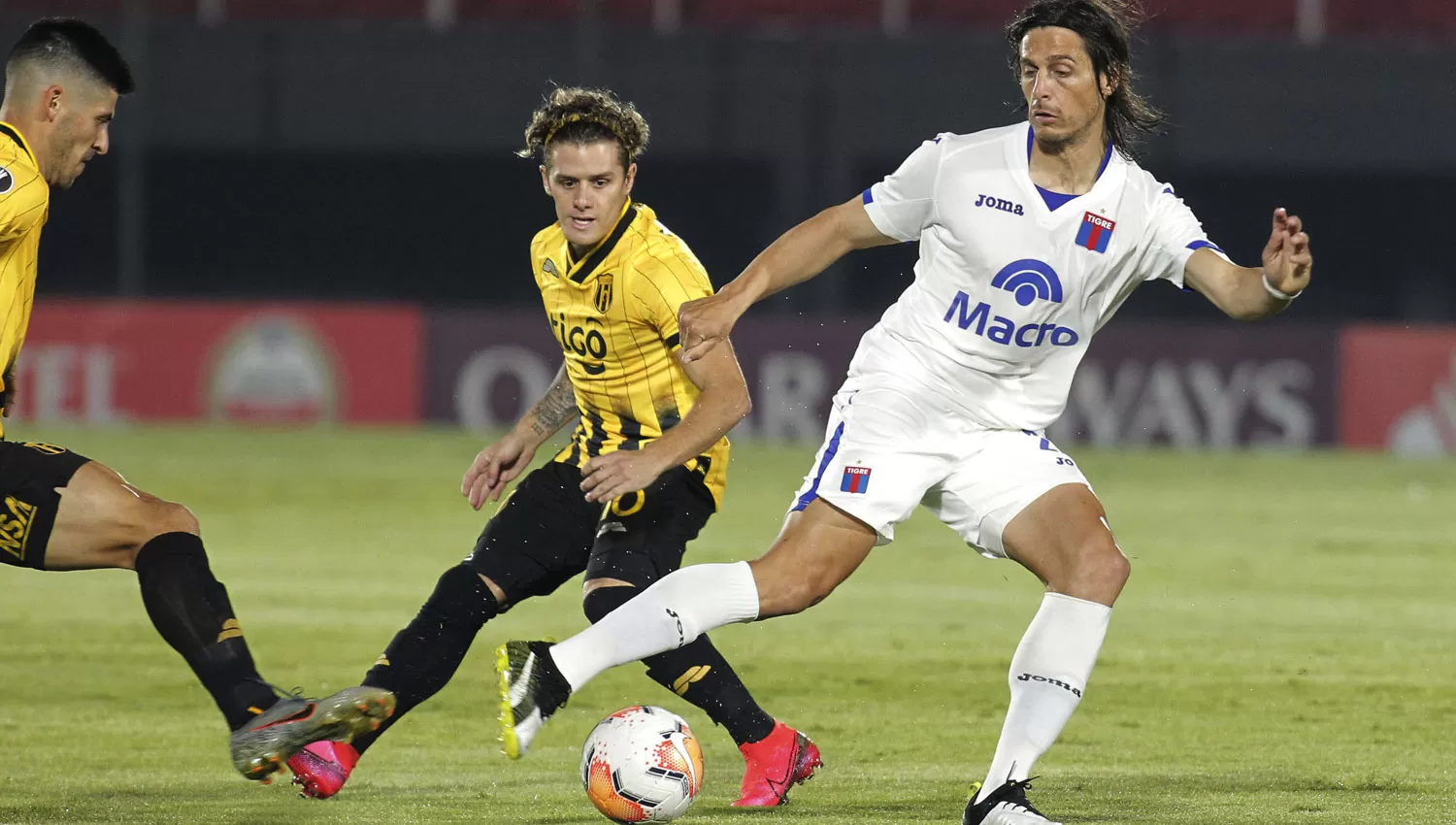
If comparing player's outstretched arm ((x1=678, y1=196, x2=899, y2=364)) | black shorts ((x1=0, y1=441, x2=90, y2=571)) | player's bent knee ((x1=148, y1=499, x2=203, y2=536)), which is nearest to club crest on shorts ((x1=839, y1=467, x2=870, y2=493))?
player's outstretched arm ((x1=678, y1=196, x2=899, y2=364))

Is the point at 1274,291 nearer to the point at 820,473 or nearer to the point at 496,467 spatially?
the point at 820,473

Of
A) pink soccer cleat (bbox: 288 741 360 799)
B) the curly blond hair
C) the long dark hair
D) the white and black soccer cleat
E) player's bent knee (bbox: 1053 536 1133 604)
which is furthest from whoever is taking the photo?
the curly blond hair

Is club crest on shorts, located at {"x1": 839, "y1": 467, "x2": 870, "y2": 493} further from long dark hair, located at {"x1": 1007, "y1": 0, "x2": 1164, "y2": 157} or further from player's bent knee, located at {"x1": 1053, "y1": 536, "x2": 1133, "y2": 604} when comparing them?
long dark hair, located at {"x1": 1007, "y1": 0, "x2": 1164, "y2": 157}

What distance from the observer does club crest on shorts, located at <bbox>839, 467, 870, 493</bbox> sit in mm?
5309

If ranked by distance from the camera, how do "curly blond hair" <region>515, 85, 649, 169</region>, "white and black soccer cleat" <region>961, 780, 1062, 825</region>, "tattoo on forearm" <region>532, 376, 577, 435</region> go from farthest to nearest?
"tattoo on forearm" <region>532, 376, 577, 435</region>
"curly blond hair" <region>515, 85, 649, 169</region>
"white and black soccer cleat" <region>961, 780, 1062, 825</region>

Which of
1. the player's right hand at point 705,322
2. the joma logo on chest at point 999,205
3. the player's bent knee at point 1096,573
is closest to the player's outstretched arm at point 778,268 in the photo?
the player's right hand at point 705,322

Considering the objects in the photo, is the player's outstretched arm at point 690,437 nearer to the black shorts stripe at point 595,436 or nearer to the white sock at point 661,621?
the white sock at point 661,621

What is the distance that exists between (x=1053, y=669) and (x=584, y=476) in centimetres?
136

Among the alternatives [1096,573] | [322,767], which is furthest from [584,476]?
[1096,573]

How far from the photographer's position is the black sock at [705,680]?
223 inches

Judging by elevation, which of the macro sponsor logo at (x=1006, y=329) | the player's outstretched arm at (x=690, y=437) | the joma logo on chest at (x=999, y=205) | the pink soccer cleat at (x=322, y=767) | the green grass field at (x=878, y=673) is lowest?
the green grass field at (x=878, y=673)

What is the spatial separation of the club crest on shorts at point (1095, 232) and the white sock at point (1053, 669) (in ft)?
2.94

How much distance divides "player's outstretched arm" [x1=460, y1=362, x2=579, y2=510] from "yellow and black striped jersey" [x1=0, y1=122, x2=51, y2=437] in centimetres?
138

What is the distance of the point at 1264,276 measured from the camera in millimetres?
5078
